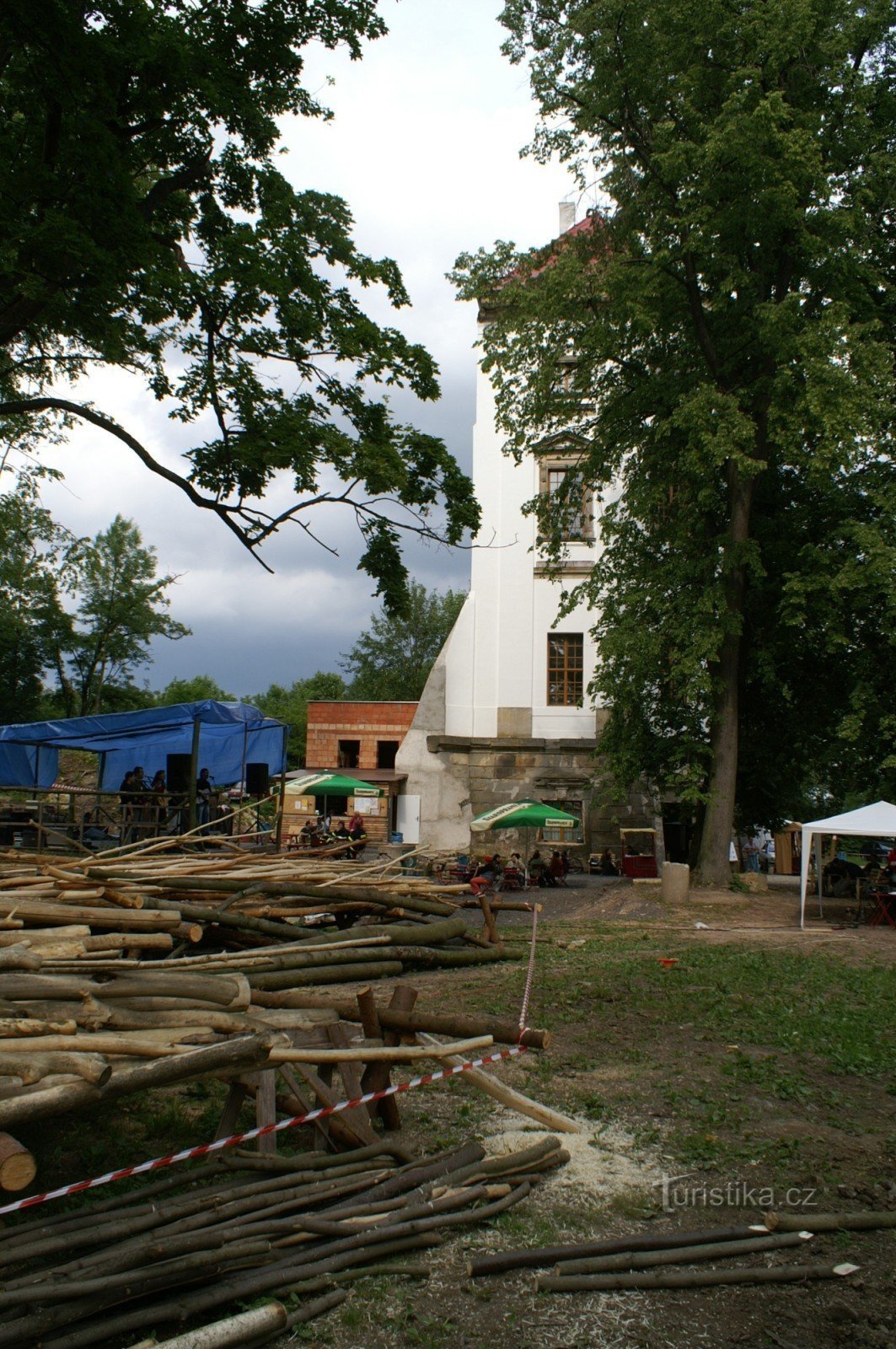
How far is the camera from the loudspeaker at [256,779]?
68.5 ft

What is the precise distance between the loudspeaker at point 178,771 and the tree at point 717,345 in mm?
8901

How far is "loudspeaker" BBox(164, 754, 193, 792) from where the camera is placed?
17.9 meters

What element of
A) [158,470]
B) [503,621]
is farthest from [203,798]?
[503,621]

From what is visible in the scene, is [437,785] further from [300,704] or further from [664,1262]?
[300,704]

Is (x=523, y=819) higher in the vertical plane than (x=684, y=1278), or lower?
higher

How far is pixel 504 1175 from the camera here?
5.17m

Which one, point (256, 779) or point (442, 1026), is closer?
point (442, 1026)

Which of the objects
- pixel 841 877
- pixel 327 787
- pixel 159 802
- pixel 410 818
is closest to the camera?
pixel 159 802

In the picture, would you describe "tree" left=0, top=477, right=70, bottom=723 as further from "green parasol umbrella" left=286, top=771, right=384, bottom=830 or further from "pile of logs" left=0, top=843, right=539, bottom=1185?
"pile of logs" left=0, top=843, right=539, bottom=1185

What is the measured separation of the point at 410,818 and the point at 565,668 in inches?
269

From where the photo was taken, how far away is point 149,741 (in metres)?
19.3

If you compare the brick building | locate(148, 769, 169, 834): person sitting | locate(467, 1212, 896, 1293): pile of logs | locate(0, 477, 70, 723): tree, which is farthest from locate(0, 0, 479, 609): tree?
locate(0, 477, 70, 723): tree

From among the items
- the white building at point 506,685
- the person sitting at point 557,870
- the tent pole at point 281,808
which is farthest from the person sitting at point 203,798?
the white building at point 506,685

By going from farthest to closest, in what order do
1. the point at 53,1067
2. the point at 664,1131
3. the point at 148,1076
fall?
the point at 664,1131 < the point at 148,1076 < the point at 53,1067
